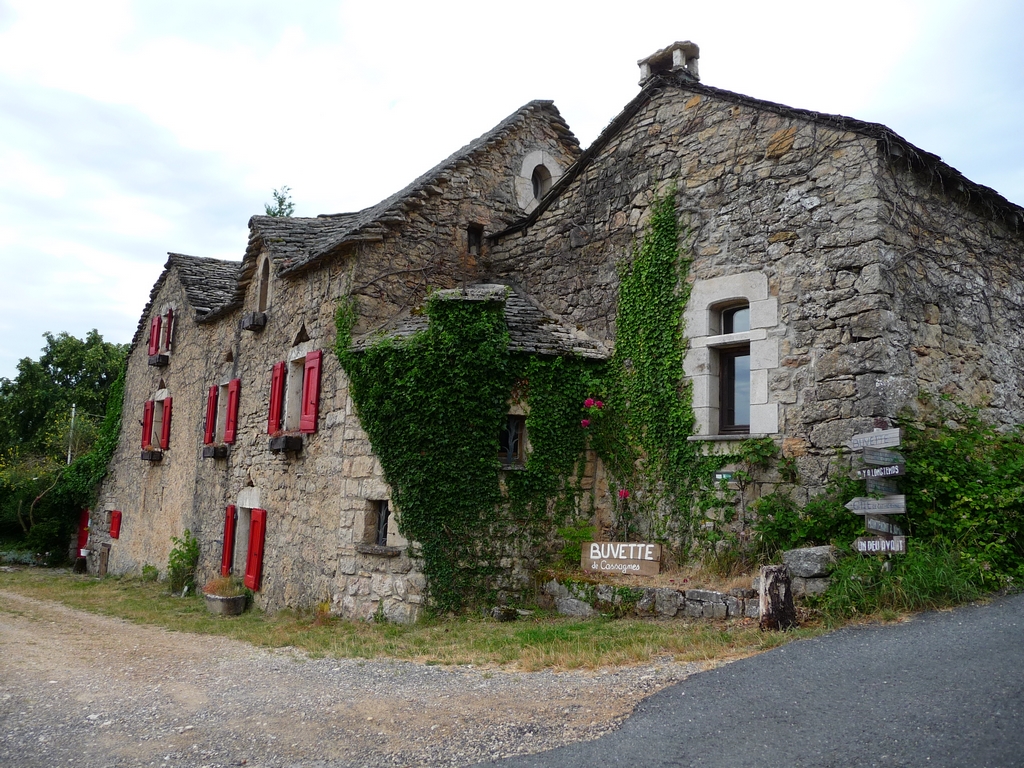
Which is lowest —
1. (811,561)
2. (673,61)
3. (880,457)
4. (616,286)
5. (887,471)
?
(811,561)

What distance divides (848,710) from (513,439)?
6.08 m

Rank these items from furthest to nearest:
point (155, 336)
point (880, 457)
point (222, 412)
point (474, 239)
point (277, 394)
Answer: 1. point (155, 336)
2. point (222, 412)
3. point (474, 239)
4. point (277, 394)
5. point (880, 457)

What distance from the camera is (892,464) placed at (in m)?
7.79

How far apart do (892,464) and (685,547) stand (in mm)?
2673

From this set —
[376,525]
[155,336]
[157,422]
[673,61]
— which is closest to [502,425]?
[376,525]

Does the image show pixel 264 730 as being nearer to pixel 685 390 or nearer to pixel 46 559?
pixel 685 390

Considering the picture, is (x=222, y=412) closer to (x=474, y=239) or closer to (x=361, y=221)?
(x=361, y=221)

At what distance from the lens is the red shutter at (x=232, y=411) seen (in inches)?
581

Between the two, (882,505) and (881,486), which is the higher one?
(881,486)

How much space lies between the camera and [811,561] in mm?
7680

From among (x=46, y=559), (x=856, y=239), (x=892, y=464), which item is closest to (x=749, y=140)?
(x=856, y=239)

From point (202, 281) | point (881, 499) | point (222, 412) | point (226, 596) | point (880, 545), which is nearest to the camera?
point (880, 545)

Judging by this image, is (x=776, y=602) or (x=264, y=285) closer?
(x=776, y=602)

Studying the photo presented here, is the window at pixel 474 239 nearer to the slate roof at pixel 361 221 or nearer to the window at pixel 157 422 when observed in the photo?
the slate roof at pixel 361 221
